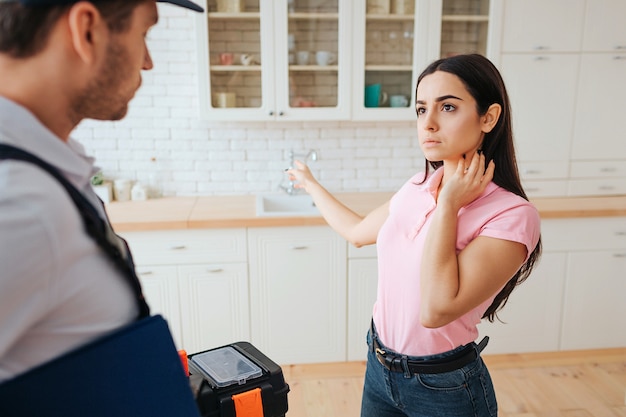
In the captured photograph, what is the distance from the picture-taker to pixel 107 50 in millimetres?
630

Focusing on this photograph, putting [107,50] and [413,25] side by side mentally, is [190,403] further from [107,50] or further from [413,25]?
[413,25]

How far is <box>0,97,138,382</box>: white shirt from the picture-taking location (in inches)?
20.1

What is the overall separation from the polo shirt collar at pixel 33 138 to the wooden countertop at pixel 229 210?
1.99 m

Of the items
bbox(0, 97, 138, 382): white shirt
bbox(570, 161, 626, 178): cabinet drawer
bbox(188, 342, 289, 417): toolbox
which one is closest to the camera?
bbox(0, 97, 138, 382): white shirt

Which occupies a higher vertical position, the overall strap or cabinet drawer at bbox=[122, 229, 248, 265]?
the overall strap

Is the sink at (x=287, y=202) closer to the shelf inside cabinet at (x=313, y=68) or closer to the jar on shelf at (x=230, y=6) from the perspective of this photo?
the shelf inside cabinet at (x=313, y=68)

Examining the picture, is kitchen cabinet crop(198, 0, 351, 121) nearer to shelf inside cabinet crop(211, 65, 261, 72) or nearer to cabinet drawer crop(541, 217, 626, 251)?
shelf inside cabinet crop(211, 65, 261, 72)

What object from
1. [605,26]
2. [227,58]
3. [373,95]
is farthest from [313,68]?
[605,26]

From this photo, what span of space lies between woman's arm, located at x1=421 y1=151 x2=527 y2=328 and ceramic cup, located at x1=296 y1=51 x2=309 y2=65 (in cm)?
189

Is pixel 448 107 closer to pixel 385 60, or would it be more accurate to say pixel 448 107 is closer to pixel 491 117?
pixel 491 117

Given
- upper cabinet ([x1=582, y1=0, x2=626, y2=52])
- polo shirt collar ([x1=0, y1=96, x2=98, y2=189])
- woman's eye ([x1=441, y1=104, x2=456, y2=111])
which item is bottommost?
polo shirt collar ([x1=0, y1=96, x2=98, y2=189])

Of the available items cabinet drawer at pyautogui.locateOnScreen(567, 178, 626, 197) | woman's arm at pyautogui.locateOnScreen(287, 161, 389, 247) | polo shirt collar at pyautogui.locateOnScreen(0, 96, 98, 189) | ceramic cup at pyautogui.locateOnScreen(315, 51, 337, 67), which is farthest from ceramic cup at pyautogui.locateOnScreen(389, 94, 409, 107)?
polo shirt collar at pyautogui.locateOnScreen(0, 96, 98, 189)

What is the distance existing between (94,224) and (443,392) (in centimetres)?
93

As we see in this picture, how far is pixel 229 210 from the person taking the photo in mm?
2783
